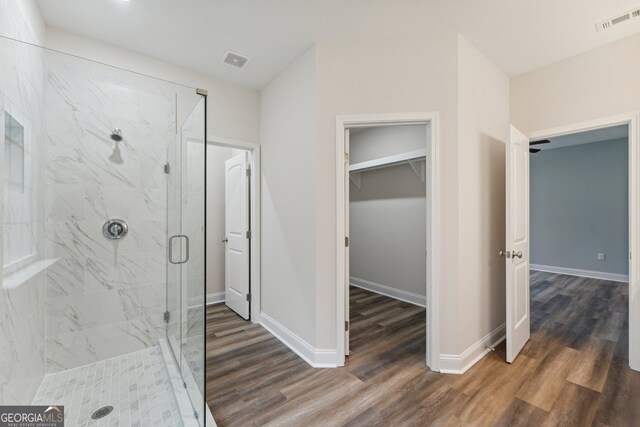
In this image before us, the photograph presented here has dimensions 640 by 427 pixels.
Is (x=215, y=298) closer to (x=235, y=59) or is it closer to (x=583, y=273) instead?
(x=235, y=59)

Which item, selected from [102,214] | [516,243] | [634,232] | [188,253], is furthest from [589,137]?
[102,214]

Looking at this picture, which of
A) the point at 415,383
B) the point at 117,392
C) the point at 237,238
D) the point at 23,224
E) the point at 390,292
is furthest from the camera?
the point at 390,292

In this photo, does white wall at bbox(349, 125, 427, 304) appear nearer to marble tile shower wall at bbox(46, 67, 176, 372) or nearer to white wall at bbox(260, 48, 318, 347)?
white wall at bbox(260, 48, 318, 347)

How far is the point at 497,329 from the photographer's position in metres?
2.64

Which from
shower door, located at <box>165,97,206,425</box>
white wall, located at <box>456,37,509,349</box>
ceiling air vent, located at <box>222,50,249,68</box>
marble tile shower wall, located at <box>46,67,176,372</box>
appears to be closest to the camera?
shower door, located at <box>165,97,206,425</box>

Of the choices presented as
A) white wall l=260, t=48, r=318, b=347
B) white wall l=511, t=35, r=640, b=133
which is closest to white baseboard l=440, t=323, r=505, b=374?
white wall l=260, t=48, r=318, b=347

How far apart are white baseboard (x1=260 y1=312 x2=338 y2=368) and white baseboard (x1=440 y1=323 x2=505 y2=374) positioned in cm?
86

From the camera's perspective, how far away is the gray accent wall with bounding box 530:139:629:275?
4.79 meters

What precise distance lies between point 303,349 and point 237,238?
60.4 inches

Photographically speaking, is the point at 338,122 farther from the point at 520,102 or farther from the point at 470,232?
the point at 520,102

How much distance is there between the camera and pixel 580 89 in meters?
2.41

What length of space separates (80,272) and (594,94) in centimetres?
448

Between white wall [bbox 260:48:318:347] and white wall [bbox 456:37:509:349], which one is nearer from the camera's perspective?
white wall [bbox 456:37:509:349]

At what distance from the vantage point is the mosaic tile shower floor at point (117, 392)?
162cm
